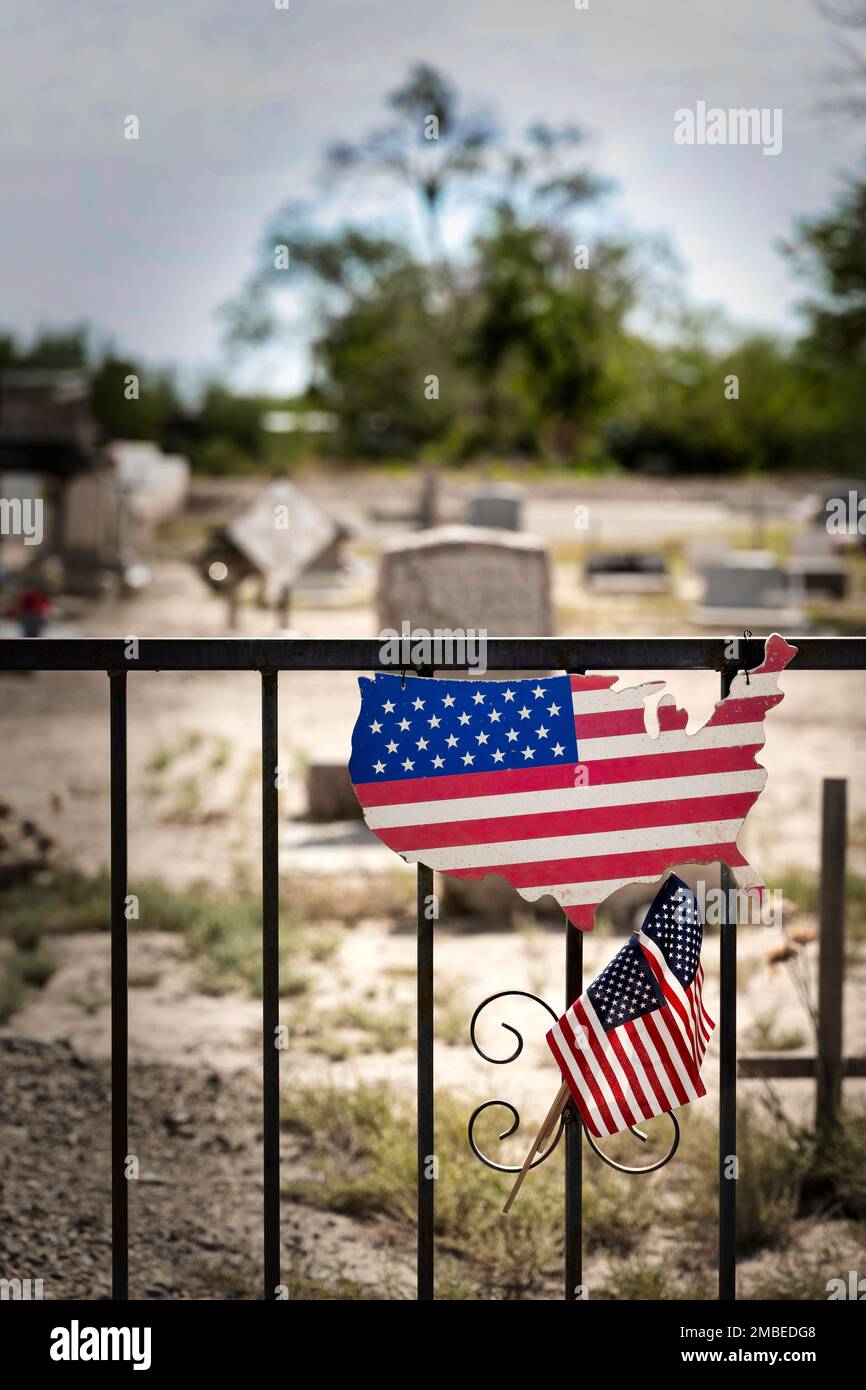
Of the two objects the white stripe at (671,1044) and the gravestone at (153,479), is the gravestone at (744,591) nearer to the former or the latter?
the gravestone at (153,479)

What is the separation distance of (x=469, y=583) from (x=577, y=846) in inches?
298

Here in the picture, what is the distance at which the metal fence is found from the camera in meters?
2.11

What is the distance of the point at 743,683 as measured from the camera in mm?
2074

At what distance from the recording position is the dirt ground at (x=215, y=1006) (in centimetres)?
360

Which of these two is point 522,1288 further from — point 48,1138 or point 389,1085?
point 48,1138

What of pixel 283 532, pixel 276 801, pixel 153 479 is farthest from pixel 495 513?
pixel 276 801

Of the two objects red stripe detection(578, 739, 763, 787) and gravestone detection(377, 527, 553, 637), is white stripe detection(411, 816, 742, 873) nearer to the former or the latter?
red stripe detection(578, 739, 763, 787)

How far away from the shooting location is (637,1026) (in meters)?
2.19

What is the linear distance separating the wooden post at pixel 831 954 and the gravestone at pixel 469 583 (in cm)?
535

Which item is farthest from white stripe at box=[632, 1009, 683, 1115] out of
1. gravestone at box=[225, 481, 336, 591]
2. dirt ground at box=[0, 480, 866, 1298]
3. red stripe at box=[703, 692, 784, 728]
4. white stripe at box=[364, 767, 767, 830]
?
gravestone at box=[225, 481, 336, 591]

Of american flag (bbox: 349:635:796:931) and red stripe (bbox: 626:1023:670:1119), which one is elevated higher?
american flag (bbox: 349:635:796:931)

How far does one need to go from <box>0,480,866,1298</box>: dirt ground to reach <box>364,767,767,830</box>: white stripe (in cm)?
156

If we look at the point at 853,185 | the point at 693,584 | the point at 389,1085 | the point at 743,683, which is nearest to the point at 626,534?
the point at 693,584
